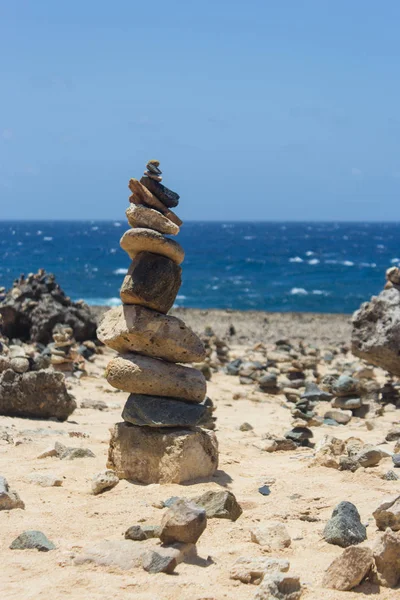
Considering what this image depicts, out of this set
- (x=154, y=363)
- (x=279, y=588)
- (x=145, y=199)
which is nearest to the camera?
(x=279, y=588)

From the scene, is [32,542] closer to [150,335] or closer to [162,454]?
[162,454]

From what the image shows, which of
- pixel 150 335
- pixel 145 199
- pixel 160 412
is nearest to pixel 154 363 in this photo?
pixel 150 335

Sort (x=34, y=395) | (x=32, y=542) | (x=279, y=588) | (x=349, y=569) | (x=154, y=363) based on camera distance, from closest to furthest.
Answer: (x=279, y=588)
(x=349, y=569)
(x=32, y=542)
(x=154, y=363)
(x=34, y=395)

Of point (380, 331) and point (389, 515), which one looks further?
point (380, 331)

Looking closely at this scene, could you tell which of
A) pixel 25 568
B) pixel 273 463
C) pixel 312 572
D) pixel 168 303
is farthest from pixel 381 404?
pixel 25 568

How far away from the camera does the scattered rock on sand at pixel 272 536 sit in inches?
208

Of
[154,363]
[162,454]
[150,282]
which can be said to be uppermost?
[150,282]

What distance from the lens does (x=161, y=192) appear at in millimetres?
7426

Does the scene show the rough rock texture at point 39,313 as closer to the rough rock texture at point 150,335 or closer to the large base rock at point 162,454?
the rough rock texture at point 150,335

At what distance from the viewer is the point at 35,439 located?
8242mm

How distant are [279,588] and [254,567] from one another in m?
0.37

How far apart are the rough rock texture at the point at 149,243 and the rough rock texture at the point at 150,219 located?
110 millimetres

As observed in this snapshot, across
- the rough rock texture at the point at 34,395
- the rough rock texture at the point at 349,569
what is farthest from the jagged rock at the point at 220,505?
the rough rock texture at the point at 34,395

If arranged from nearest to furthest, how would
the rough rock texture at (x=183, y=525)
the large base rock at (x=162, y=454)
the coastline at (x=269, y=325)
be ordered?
the rough rock texture at (x=183, y=525) < the large base rock at (x=162, y=454) < the coastline at (x=269, y=325)
